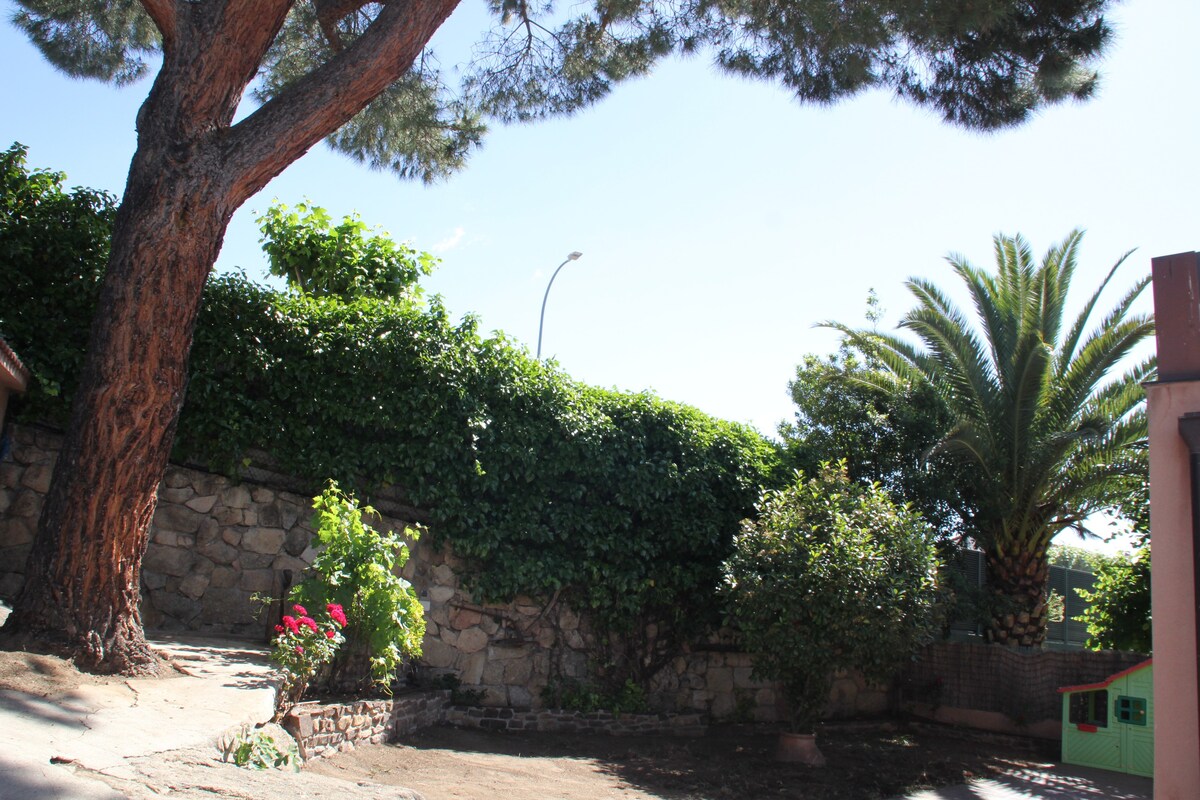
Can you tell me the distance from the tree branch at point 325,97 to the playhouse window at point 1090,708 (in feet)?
33.1

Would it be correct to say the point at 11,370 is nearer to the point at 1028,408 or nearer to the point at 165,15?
the point at 165,15

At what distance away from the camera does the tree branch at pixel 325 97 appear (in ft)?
22.7

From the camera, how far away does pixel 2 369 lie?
7.78 metres

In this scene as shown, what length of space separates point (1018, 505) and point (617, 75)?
7581 millimetres

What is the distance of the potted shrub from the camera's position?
9133mm

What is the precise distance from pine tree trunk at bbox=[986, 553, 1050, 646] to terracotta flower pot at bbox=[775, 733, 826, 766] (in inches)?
171

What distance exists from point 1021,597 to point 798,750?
490 centimetres

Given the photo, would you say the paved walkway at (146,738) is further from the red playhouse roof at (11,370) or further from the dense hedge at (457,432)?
the dense hedge at (457,432)

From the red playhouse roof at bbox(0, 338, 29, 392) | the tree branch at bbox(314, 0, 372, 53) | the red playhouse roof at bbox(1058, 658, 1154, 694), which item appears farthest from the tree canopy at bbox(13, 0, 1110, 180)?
the red playhouse roof at bbox(1058, 658, 1154, 694)


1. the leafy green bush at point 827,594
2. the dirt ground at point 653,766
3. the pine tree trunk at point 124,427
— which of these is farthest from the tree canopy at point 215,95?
the leafy green bush at point 827,594

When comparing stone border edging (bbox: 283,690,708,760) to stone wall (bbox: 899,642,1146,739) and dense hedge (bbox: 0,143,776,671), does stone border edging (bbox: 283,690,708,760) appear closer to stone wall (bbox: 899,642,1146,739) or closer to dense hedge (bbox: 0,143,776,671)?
dense hedge (bbox: 0,143,776,671)

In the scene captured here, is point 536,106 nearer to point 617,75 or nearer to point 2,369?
point 617,75

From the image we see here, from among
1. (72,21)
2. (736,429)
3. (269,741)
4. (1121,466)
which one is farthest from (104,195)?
(1121,466)

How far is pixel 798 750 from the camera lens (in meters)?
9.41
